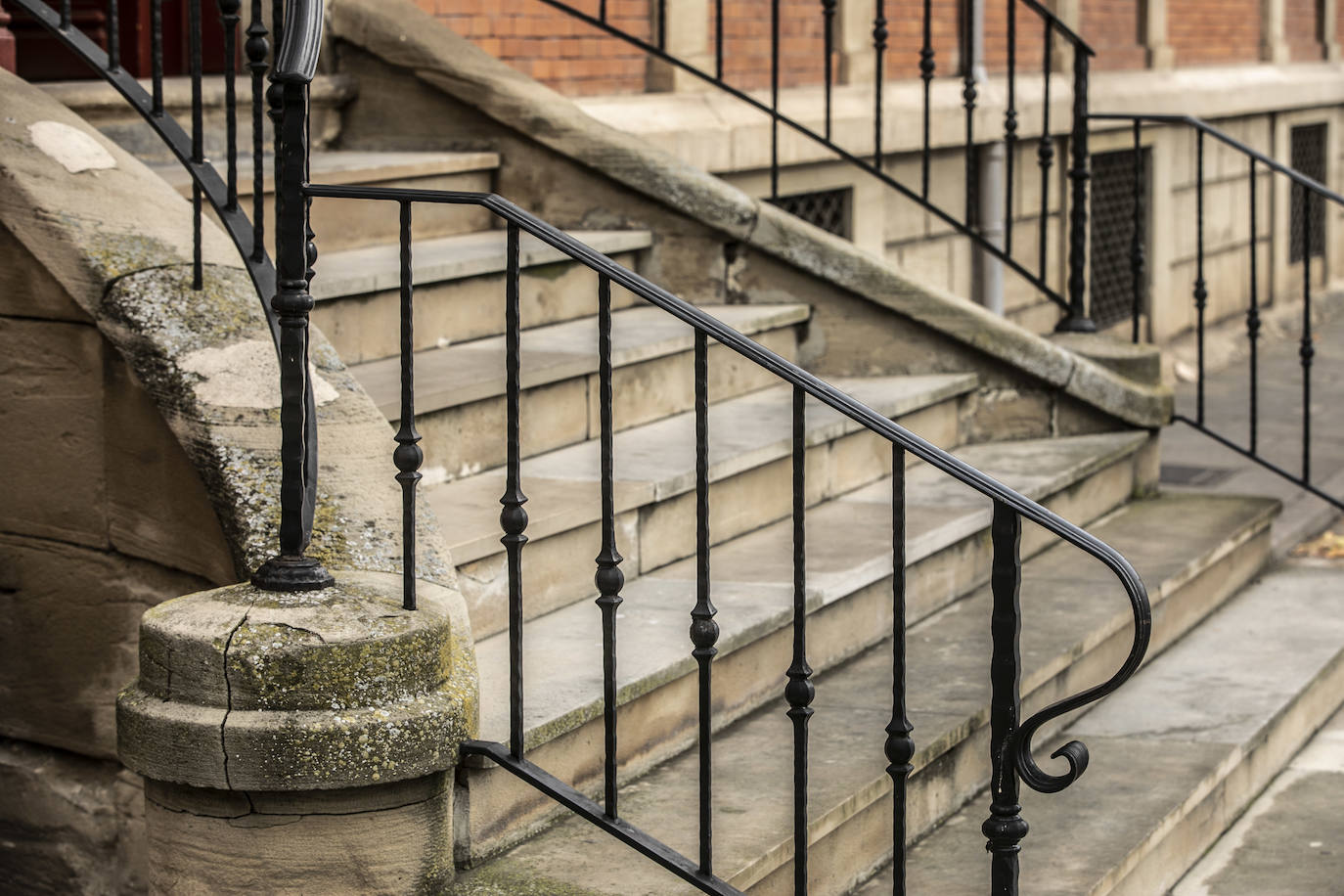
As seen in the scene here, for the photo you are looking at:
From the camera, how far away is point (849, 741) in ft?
12.2

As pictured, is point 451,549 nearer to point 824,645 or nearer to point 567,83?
point 824,645

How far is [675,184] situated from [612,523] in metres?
2.63

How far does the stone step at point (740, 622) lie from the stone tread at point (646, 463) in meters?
0.20

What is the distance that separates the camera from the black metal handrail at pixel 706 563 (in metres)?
2.84

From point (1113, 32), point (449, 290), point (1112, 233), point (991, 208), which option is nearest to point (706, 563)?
point (449, 290)

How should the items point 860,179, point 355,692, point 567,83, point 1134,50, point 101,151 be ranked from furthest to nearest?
point 1134,50
point 860,179
point 567,83
point 101,151
point 355,692

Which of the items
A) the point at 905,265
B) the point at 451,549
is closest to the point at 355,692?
the point at 451,549

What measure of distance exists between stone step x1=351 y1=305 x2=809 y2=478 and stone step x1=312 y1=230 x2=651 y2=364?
0.04 m

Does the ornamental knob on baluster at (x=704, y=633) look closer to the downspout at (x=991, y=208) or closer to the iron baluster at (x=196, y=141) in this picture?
the iron baluster at (x=196, y=141)

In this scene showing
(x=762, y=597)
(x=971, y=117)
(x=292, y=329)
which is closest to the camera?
(x=292, y=329)

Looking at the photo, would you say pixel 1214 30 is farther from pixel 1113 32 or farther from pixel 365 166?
pixel 365 166

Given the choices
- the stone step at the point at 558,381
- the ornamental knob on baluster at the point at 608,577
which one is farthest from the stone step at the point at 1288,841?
the stone step at the point at 558,381

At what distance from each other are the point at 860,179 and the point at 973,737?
208 inches

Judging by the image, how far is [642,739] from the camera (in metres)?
3.57
